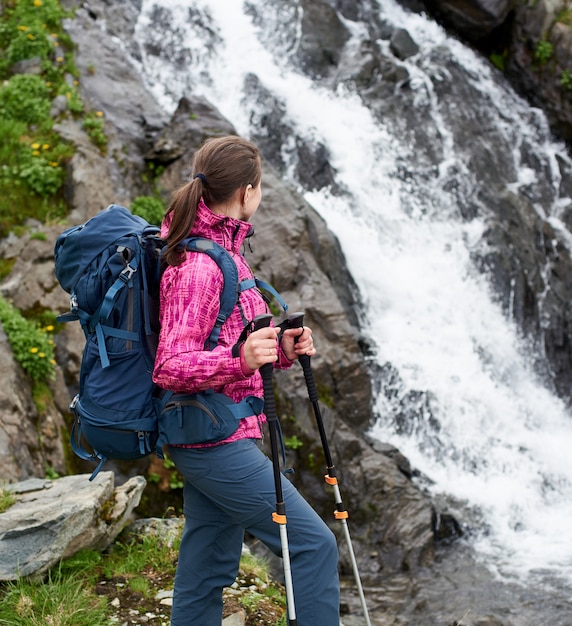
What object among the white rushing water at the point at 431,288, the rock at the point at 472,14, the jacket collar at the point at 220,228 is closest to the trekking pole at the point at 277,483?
the jacket collar at the point at 220,228

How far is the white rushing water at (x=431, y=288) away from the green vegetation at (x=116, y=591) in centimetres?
409

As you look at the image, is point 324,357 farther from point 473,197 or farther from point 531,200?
point 531,200

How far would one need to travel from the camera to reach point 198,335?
10.2 ft

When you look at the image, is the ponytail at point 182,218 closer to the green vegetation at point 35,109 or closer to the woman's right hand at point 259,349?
the woman's right hand at point 259,349

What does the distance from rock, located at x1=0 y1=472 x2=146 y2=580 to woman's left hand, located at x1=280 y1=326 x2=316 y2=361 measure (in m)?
2.00

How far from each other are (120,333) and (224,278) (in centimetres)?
54

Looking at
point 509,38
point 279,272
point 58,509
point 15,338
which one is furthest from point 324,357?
point 509,38

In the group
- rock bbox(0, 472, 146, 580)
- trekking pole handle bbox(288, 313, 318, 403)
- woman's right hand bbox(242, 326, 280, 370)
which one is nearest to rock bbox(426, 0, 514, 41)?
rock bbox(0, 472, 146, 580)

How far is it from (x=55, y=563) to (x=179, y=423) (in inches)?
79.4

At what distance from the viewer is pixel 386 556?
26.7 ft

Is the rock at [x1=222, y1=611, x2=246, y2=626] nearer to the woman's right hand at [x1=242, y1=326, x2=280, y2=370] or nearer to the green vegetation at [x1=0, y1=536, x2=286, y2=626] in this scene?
the green vegetation at [x1=0, y1=536, x2=286, y2=626]

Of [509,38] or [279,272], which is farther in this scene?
[509,38]

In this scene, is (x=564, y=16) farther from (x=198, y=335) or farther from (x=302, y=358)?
(x=198, y=335)

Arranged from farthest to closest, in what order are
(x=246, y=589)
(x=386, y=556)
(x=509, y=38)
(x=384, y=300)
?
(x=509, y=38), (x=384, y=300), (x=386, y=556), (x=246, y=589)
